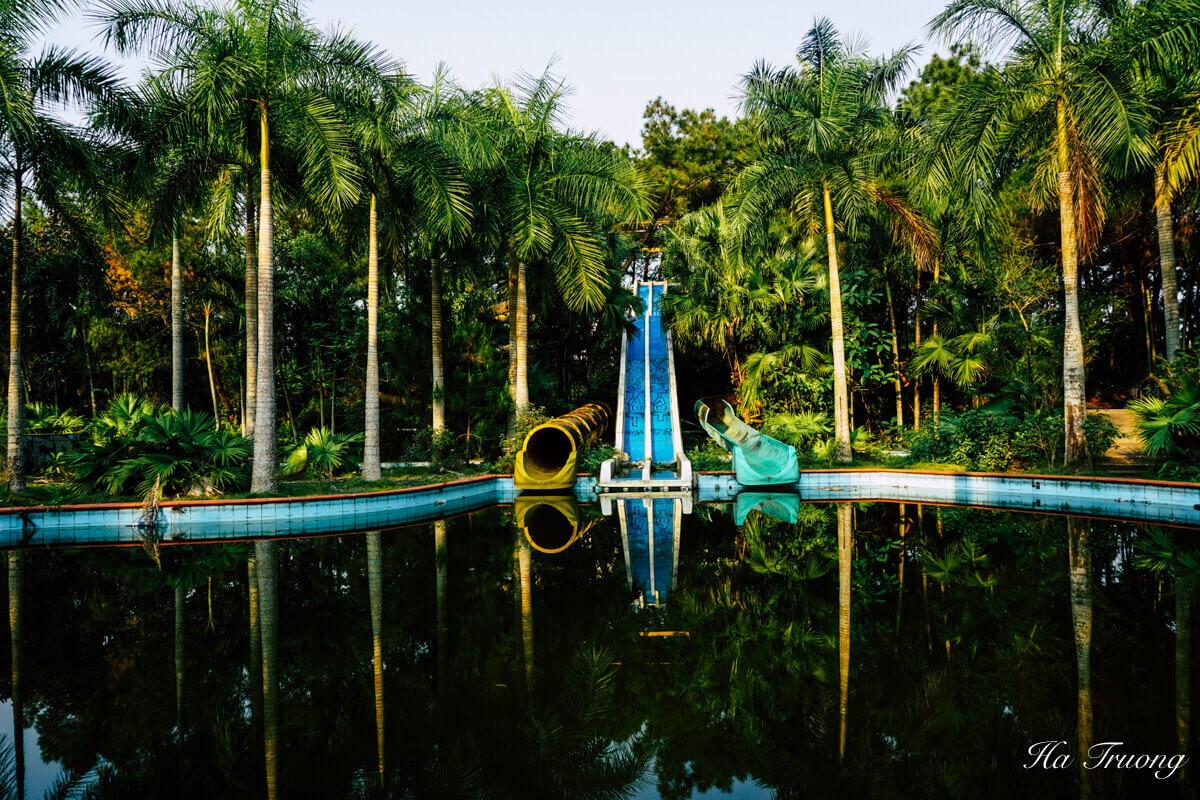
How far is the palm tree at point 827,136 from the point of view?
53.0ft

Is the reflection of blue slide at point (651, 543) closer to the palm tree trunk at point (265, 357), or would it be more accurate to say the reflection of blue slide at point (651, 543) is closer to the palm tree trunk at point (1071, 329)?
the palm tree trunk at point (265, 357)

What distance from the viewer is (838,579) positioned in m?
7.73

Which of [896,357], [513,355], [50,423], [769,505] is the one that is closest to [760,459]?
[769,505]

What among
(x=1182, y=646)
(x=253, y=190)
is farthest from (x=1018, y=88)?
(x=253, y=190)

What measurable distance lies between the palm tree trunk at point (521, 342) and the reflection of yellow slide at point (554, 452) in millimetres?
905

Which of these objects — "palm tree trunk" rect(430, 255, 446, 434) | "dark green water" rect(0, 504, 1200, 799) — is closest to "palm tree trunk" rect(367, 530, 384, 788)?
"dark green water" rect(0, 504, 1200, 799)

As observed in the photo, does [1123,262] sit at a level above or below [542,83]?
below

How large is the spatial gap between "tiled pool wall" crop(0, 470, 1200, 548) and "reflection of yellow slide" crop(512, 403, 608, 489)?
0.73m

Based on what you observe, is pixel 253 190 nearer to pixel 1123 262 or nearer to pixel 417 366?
pixel 417 366

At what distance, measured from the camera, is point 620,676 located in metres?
5.25

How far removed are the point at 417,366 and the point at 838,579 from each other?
502 inches

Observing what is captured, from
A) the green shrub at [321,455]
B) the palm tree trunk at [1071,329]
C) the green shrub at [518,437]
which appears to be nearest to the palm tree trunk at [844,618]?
the palm tree trunk at [1071,329]

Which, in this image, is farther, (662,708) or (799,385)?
(799,385)

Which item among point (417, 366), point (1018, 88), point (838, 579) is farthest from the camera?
point (417, 366)
